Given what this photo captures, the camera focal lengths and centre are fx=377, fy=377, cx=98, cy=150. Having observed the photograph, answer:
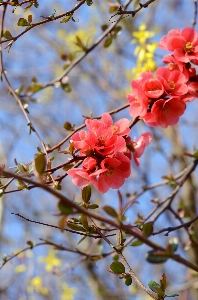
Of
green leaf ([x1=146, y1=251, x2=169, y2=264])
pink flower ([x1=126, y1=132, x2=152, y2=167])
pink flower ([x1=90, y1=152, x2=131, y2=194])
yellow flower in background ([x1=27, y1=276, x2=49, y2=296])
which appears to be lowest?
green leaf ([x1=146, y1=251, x2=169, y2=264])

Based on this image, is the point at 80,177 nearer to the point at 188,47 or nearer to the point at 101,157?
the point at 101,157

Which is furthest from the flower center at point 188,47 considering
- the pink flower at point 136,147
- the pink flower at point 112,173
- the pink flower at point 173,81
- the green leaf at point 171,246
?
the green leaf at point 171,246

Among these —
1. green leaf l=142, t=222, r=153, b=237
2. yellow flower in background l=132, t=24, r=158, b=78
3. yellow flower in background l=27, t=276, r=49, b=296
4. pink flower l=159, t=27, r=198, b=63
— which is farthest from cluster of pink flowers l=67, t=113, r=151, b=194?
yellow flower in background l=27, t=276, r=49, b=296

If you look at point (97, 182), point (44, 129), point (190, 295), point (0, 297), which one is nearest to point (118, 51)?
point (44, 129)

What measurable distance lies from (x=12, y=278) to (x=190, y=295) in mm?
1975

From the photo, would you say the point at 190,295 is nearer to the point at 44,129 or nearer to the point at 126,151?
the point at 126,151

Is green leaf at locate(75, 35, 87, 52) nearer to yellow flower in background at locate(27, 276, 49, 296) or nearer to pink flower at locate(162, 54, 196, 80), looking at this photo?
pink flower at locate(162, 54, 196, 80)

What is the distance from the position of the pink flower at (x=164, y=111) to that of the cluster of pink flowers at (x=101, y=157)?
10cm

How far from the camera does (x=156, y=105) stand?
3.47 feet

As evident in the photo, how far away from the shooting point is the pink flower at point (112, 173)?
919 mm

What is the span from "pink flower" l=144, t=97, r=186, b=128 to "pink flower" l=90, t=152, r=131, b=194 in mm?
176

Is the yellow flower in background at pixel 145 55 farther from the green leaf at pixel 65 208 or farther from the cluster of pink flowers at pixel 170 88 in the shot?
the green leaf at pixel 65 208

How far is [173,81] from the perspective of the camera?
3.56ft

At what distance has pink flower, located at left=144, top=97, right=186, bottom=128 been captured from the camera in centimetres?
106
